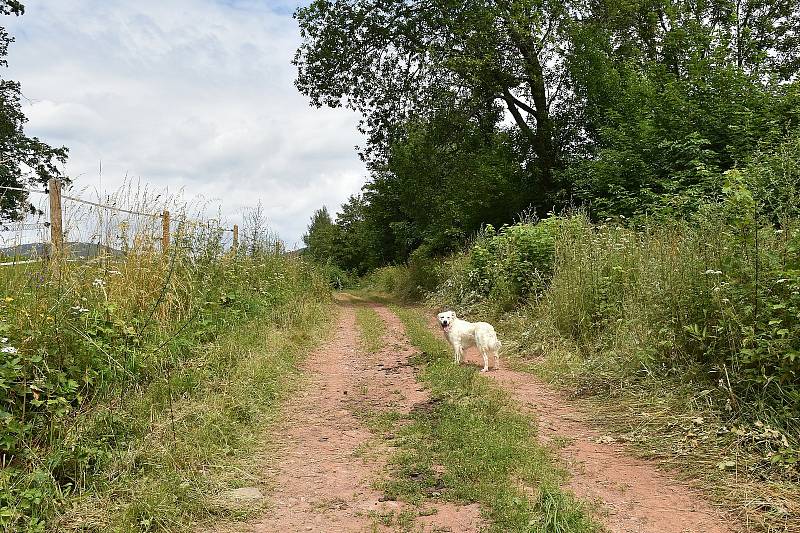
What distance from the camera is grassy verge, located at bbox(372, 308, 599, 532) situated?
10.5 feet

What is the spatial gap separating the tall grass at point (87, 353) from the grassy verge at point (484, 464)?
2020mm

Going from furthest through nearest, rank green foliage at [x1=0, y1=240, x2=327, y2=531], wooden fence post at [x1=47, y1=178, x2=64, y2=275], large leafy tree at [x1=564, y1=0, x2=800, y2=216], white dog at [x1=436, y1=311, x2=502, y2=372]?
large leafy tree at [x1=564, y1=0, x2=800, y2=216], white dog at [x1=436, y1=311, x2=502, y2=372], wooden fence post at [x1=47, y1=178, x2=64, y2=275], green foliage at [x1=0, y1=240, x2=327, y2=531]

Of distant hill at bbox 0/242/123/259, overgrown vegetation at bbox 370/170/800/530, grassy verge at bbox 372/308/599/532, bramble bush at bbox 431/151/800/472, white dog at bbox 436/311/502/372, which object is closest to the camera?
grassy verge at bbox 372/308/599/532

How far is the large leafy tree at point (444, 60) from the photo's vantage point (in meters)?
16.7

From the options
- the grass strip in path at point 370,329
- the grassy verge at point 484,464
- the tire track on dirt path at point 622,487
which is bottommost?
the tire track on dirt path at point 622,487

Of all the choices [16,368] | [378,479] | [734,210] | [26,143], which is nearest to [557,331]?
[734,210]

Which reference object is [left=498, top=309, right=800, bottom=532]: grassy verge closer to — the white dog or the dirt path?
the white dog

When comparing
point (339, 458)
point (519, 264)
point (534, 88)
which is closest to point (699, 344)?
point (339, 458)

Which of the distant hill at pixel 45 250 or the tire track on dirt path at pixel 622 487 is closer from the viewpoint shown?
the tire track on dirt path at pixel 622 487

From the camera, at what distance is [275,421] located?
17.2 ft

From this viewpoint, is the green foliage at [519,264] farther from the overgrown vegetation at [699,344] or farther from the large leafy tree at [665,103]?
the large leafy tree at [665,103]

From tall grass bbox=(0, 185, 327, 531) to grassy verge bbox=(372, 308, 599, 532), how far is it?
→ 2.02 metres

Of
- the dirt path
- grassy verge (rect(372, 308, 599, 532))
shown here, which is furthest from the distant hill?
grassy verge (rect(372, 308, 599, 532))

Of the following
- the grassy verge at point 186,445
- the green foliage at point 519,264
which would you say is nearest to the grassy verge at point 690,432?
the grassy verge at point 186,445
